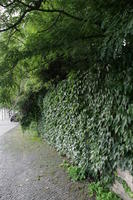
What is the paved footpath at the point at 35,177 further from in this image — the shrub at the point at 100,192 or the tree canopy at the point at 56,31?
the tree canopy at the point at 56,31

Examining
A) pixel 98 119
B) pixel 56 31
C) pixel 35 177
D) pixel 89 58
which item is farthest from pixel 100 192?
pixel 56 31

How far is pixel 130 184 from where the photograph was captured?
7.77ft

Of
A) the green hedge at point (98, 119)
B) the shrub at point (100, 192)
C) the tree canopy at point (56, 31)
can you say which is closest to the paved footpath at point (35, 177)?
the shrub at point (100, 192)

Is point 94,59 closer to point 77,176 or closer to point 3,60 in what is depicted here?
point 3,60

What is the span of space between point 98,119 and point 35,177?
2.05 meters

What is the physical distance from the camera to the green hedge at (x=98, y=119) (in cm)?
218

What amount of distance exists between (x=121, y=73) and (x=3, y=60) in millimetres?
1748

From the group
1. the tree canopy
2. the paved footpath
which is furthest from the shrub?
the tree canopy

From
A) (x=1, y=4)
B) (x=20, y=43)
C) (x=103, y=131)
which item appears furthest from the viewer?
(x=20, y=43)

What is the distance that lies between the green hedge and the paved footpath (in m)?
0.42

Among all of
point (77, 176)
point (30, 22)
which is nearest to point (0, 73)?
point (30, 22)

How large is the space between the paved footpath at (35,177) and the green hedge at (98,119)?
0.42m

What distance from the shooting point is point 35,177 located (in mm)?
3844

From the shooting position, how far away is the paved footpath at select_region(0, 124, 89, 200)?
312 centimetres
